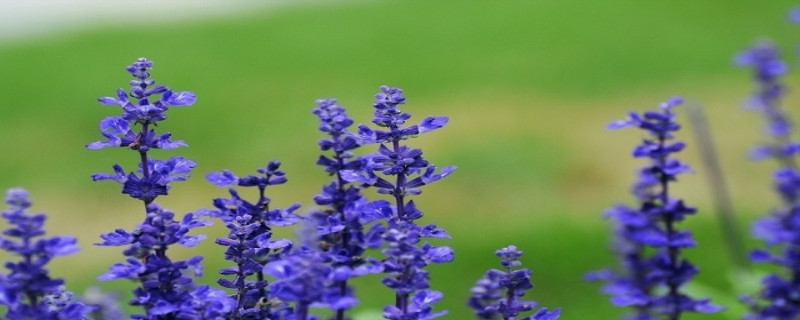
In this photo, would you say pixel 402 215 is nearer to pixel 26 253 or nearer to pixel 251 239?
pixel 251 239

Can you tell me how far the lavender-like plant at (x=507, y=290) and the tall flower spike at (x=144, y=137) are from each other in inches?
20.0

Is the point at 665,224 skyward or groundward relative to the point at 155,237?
skyward

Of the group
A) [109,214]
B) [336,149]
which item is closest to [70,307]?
[336,149]

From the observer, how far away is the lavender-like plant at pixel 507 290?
212 centimetres

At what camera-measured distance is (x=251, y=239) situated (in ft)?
7.07

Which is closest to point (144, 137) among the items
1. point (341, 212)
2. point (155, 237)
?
point (155, 237)

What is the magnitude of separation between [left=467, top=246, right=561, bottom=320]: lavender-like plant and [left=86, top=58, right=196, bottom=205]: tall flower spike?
51 cm

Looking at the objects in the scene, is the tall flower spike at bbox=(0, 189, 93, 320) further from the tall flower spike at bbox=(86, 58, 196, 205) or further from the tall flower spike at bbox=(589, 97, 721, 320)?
the tall flower spike at bbox=(589, 97, 721, 320)

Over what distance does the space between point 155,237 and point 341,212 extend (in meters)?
0.28

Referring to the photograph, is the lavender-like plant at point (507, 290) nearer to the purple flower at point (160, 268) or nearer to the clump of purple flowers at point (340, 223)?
the clump of purple flowers at point (340, 223)

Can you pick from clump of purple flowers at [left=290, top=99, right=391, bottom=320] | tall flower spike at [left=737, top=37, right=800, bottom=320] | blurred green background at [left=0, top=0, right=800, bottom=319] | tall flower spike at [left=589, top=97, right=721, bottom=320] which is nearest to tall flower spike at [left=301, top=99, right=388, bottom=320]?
clump of purple flowers at [left=290, top=99, right=391, bottom=320]

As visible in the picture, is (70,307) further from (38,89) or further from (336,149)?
(38,89)

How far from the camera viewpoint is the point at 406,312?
2.04 m

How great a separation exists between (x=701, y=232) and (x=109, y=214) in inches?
213
